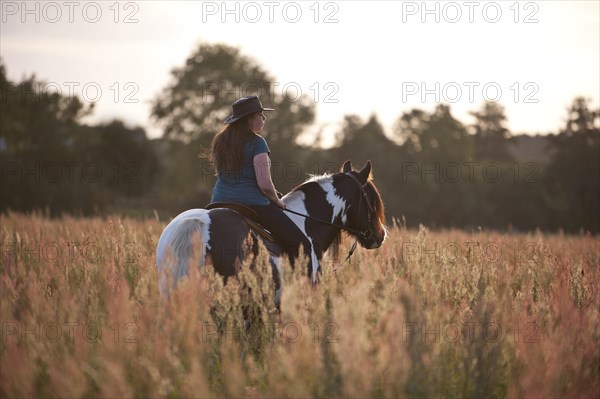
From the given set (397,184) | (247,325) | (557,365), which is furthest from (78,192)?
(557,365)

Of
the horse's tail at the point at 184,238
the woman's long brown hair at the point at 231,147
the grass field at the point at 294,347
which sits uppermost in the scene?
the woman's long brown hair at the point at 231,147

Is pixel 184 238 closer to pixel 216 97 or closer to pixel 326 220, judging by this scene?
pixel 326 220

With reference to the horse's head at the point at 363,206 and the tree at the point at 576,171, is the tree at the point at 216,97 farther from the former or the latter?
the horse's head at the point at 363,206

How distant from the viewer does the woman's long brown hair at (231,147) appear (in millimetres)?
6141

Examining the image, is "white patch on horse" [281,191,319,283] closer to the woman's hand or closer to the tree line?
the woman's hand

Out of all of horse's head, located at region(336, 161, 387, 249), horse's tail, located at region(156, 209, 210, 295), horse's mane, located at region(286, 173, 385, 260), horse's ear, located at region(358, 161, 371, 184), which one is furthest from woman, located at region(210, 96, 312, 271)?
horse's ear, located at region(358, 161, 371, 184)

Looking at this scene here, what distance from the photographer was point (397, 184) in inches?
1991

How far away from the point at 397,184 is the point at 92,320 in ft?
154

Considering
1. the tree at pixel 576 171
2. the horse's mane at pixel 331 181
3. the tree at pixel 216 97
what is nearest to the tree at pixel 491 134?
the tree at pixel 576 171

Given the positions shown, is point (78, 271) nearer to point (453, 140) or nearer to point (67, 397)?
point (67, 397)

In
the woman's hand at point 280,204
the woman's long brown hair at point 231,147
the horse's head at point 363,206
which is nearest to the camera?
the woman's long brown hair at point 231,147

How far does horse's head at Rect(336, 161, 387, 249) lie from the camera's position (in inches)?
287

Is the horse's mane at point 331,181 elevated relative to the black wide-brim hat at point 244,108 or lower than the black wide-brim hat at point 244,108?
lower

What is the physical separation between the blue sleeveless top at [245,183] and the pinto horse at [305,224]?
16.8 inches
